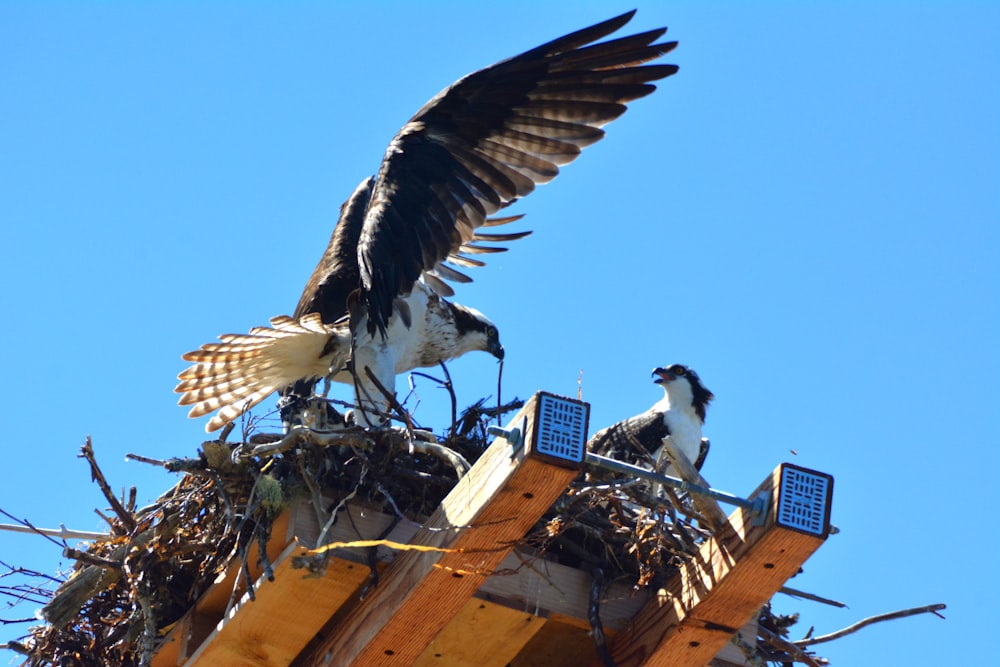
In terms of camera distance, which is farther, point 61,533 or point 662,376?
point 662,376

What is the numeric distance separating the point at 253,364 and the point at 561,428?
3712 millimetres

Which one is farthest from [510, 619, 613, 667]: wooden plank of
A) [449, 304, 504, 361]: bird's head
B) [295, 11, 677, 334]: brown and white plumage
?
[449, 304, 504, 361]: bird's head

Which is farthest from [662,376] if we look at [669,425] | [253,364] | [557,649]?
[557,649]

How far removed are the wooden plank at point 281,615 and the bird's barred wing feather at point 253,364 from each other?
2291 mm

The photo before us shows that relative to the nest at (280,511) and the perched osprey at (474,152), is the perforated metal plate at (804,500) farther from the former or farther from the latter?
the perched osprey at (474,152)

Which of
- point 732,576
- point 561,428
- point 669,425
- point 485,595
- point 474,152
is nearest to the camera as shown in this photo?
point 561,428

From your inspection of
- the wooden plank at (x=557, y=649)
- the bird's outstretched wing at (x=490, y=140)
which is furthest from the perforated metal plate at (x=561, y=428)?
the bird's outstretched wing at (x=490, y=140)

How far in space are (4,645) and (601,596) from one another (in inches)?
83.5

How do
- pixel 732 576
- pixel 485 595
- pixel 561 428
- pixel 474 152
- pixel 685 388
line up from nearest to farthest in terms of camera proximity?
pixel 561 428 → pixel 732 576 → pixel 485 595 → pixel 474 152 → pixel 685 388

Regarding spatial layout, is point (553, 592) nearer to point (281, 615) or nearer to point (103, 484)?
point (281, 615)

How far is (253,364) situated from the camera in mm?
6836

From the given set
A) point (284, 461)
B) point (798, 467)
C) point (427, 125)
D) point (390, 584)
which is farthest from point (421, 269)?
point (798, 467)

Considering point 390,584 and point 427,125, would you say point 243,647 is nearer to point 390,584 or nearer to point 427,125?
point 390,584

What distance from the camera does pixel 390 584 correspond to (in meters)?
3.98
